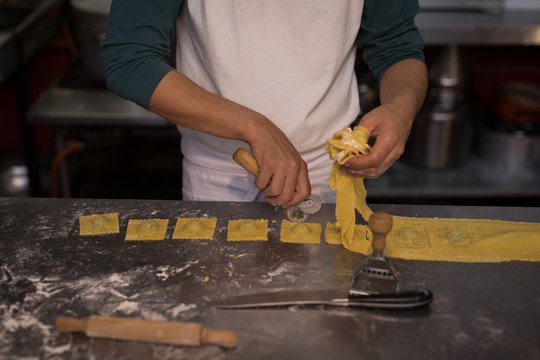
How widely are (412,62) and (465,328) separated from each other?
2.48 feet

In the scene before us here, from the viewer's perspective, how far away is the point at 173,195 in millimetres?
3387

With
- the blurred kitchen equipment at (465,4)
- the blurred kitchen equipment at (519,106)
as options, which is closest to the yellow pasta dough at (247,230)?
the blurred kitchen equipment at (465,4)

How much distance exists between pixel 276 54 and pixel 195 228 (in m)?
0.44

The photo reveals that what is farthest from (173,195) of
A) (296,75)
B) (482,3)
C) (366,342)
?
(366,342)

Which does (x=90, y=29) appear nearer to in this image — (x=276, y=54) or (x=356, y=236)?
(x=276, y=54)

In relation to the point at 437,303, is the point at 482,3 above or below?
above

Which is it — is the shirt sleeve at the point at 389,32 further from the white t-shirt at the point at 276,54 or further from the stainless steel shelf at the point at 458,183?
the stainless steel shelf at the point at 458,183

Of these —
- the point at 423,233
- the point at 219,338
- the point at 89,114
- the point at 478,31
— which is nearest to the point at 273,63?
the point at 423,233

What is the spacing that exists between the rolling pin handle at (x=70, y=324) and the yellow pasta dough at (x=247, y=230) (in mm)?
383

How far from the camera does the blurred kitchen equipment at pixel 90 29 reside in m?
2.70

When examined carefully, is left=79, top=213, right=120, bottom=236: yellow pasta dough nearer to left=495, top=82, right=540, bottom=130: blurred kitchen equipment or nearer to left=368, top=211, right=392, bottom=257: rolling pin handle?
left=368, top=211, right=392, bottom=257: rolling pin handle

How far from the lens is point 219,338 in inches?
45.0

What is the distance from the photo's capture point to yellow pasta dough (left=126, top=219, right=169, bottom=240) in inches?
57.8

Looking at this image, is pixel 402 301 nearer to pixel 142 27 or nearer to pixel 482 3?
pixel 142 27
